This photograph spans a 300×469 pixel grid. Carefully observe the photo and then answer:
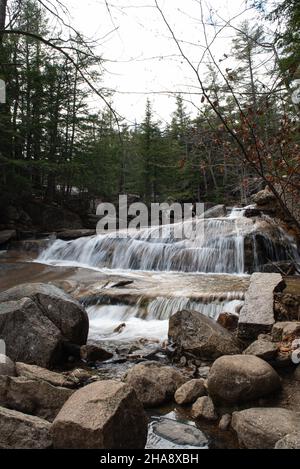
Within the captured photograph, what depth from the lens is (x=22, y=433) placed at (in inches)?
123

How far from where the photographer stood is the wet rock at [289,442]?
2799 millimetres

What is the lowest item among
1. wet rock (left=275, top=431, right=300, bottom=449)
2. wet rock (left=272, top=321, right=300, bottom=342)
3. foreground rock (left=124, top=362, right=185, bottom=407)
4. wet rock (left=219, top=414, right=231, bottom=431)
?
wet rock (left=219, top=414, right=231, bottom=431)

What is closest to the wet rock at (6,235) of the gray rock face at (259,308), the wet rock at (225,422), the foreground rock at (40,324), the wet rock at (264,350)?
the foreground rock at (40,324)

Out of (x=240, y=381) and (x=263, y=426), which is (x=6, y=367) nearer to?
Answer: (x=240, y=381)

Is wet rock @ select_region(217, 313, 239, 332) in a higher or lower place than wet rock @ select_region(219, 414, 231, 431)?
higher

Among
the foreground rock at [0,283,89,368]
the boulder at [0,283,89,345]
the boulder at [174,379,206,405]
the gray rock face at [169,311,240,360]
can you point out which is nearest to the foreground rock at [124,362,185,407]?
the boulder at [174,379,206,405]

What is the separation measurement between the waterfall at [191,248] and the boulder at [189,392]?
6.88m

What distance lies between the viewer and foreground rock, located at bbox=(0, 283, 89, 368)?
5.32m

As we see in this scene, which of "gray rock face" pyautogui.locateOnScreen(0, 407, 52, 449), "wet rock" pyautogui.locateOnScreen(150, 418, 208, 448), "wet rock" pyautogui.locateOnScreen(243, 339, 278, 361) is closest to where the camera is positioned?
"gray rock face" pyautogui.locateOnScreen(0, 407, 52, 449)

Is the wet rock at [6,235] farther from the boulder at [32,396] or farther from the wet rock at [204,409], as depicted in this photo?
the wet rock at [204,409]

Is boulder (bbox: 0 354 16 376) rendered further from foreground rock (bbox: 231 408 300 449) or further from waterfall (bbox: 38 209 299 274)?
waterfall (bbox: 38 209 299 274)

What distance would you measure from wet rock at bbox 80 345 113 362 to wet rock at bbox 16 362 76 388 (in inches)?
35.0

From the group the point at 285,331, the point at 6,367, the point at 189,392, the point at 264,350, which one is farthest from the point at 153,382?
the point at 285,331

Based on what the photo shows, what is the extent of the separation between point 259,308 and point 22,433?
3836 millimetres
